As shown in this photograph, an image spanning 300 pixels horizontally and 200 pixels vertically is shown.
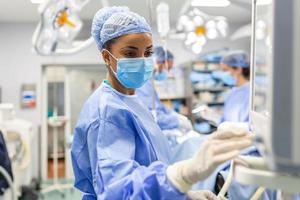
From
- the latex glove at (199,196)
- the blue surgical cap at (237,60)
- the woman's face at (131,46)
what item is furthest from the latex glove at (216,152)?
the blue surgical cap at (237,60)

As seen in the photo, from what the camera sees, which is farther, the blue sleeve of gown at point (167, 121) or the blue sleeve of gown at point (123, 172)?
the blue sleeve of gown at point (167, 121)

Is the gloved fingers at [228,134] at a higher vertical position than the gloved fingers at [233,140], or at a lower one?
higher

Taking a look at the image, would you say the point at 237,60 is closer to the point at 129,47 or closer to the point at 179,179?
the point at 129,47

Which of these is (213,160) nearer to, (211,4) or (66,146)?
(211,4)

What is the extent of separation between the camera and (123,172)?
87 cm

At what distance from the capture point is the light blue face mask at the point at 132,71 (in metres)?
1.15

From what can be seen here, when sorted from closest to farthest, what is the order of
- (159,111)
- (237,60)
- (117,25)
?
(117,25)
(159,111)
(237,60)

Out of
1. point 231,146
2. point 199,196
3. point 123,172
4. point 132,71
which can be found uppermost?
point 132,71

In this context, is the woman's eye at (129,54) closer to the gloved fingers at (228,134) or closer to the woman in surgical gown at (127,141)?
the woman in surgical gown at (127,141)

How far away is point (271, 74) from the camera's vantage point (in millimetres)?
496

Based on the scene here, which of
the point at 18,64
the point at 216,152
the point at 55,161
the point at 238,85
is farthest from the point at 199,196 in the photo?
the point at 18,64

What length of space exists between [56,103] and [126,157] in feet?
16.0

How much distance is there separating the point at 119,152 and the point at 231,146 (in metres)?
0.39

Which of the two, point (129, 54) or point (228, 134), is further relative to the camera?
point (129, 54)
